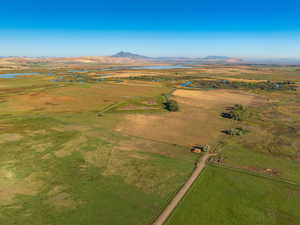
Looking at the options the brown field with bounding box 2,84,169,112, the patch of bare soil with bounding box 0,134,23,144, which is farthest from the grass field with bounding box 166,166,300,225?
the brown field with bounding box 2,84,169,112

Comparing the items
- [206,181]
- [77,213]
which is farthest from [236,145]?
[77,213]

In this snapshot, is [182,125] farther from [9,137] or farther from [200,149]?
[9,137]

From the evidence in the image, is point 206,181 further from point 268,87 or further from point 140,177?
point 268,87

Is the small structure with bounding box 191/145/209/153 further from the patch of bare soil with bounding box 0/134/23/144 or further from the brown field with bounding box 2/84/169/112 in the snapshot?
the brown field with bounding box 2/84/169/112

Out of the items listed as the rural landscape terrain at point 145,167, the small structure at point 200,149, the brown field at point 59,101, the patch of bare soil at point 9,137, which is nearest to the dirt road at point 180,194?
the rural landscape terrain at point 145,167

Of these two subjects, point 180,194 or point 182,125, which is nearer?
point 180,194

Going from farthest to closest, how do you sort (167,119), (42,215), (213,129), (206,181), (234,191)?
1. (167,119)
2. (213,129)
3. (206,181)
4. (234,191)
5. (42,215)

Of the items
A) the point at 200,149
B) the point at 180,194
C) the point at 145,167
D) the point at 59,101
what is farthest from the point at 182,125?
the point at 59,101
